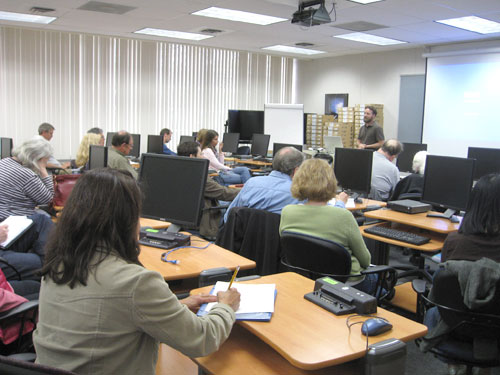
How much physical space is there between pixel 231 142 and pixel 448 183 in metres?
5.74

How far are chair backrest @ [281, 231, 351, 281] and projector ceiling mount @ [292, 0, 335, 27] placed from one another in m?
3.65

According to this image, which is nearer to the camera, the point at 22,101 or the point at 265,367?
the point at 265,367

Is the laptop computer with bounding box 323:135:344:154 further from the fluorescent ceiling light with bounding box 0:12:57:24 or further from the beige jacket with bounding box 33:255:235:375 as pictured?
the beige jacket with bounding box 33:255:235:375

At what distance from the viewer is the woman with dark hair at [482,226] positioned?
226 cm

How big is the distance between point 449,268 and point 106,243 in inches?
57.9

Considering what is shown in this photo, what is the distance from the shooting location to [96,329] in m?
1.22

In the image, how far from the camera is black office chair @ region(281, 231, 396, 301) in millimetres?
2432

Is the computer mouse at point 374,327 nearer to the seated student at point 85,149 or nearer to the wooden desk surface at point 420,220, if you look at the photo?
the wooden desk surface at point 420,220

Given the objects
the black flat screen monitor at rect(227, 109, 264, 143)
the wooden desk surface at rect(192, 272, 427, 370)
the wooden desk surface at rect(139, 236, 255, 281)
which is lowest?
the wooden desk surface at rect(139, 236, 255, 281)

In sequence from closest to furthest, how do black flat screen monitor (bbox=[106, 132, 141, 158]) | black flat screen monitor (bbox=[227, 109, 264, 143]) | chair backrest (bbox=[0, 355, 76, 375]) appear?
chair backrest (bbox=[0, 355, 76, 375]) → black flat screen monitor (bbox=[106, 132, 141, 158]) → black flat screen monitor (bbox=[227, 109, 264, 143])

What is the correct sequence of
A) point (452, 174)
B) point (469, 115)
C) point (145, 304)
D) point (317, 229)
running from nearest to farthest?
point (145, 304)
point (317, 229)
point (452, 174)
point (469, 115)

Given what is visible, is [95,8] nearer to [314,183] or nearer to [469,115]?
[314,183]

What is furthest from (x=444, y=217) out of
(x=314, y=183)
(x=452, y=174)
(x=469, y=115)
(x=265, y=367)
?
(x=469, y=115)

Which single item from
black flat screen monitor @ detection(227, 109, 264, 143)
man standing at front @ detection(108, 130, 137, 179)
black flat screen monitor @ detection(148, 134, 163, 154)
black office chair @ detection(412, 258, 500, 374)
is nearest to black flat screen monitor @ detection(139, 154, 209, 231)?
black office chair @ detection(412, 258, 500, 374)
